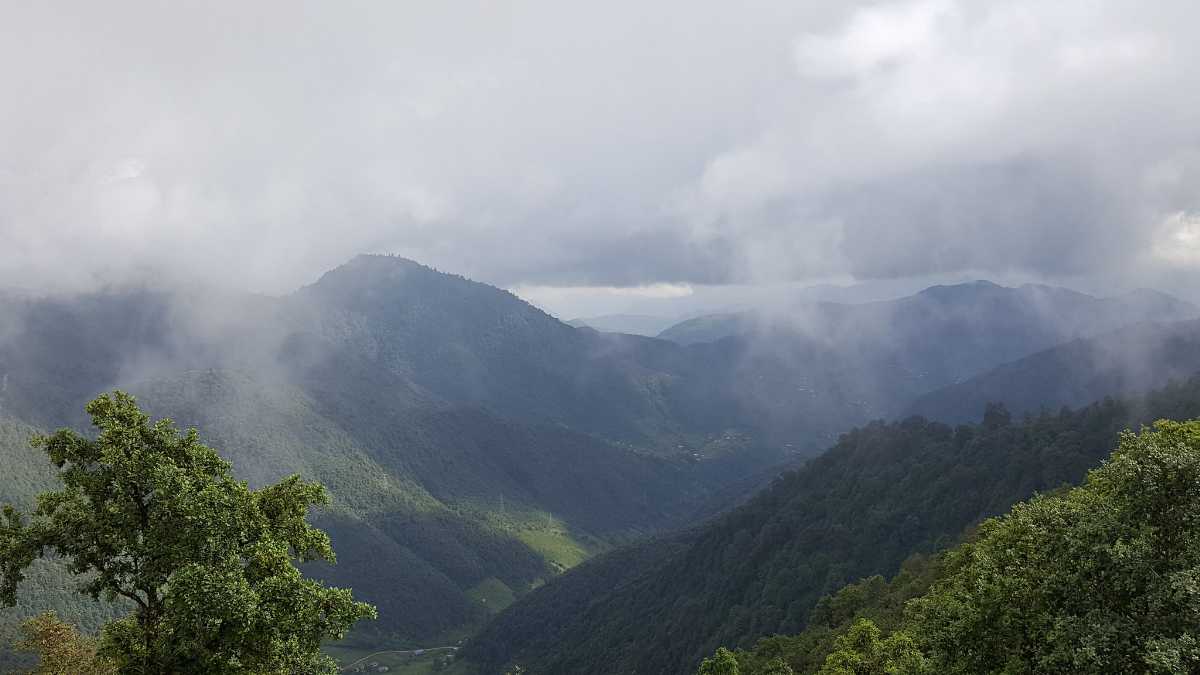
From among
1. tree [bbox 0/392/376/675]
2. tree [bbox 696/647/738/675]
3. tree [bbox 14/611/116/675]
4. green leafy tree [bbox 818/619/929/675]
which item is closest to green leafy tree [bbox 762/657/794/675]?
tree [bbox 696/647/738/675]

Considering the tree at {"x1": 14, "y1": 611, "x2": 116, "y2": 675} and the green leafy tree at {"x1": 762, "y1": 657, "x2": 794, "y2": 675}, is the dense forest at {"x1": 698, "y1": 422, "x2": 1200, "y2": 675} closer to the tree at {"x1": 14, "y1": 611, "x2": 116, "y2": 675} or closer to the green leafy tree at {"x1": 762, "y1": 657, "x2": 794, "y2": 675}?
the tree at {"x1": 14, "y1": 611, "x2": 116, "y2": 675}

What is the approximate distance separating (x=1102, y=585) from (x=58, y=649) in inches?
2380

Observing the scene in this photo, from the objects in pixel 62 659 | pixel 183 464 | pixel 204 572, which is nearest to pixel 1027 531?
pixel 204 572

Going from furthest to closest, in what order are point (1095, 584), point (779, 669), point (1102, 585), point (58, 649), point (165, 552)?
point (779, 669)
point (58, 649)
point (1095, 584)
point (1102, 585)
point (165, 552)

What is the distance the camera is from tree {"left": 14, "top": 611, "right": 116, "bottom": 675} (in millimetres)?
39438

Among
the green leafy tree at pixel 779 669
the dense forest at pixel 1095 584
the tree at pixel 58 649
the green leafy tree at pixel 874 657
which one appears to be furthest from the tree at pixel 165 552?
the green leafy tree at pixel 779 669

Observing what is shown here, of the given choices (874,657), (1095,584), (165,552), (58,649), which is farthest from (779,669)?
(165,552)

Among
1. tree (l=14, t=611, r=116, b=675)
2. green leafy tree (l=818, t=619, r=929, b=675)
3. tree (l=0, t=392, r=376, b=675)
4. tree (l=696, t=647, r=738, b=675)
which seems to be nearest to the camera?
tree (l=0, t=392, r=376, b=675)

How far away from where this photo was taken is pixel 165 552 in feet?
96.4

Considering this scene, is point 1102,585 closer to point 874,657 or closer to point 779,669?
point 874,657

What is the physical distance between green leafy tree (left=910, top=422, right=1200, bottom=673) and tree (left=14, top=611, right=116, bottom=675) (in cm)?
5016

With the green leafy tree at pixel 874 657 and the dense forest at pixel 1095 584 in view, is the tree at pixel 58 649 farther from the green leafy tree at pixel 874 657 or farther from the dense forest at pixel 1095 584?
the green leafy tree at pixel 874 657

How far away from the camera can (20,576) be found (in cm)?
2934

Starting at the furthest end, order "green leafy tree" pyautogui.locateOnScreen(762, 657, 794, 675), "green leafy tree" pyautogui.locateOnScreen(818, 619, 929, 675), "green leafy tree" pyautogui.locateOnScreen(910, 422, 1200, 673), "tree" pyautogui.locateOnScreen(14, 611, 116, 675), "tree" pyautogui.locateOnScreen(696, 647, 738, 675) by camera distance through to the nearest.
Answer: "green leafy tree" pyautogui.locateOnScreen(762, 657, 794, 675) < "tree" pyautogui.locateOnScreen(696, 647, 738, 675) < "green leafy tree" pyautogui.locateOnScreen(818, 619, 929, 675) < "tree" pyautogui.locateOnScreen(14, 611, 116, 675) < "green leafy tree" pyautogui.locateOnScreen(910, 422, 1200, 673)
